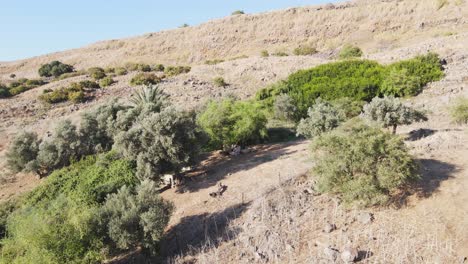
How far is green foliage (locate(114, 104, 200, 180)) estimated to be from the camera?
15.1 metres

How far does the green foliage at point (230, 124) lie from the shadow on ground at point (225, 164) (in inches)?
32.6

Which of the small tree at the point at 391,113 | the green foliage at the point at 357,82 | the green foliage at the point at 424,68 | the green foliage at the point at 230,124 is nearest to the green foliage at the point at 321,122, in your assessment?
the small tree at the point at 391,113

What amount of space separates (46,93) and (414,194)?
37.3m

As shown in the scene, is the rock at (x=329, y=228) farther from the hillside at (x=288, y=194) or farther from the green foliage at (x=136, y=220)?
the green foliage at (x=136, y=220)

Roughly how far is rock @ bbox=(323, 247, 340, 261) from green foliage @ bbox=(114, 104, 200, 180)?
24.7ft

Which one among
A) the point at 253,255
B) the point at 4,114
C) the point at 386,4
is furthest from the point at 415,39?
the point at 4,114

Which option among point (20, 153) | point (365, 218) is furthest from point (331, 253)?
point (20, 153)

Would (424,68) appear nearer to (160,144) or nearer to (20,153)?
(160,144)

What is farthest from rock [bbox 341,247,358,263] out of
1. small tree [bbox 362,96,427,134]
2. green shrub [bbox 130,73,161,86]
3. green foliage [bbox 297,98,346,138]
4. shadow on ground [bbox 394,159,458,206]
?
green shrub [bbox 130,73,161,86]

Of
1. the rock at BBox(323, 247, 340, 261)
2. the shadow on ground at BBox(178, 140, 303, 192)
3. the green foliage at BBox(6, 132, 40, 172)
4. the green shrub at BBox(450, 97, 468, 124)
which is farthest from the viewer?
the green foliage at BBox(6, 132, 40, 172)

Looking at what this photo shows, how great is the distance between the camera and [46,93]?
37250mm

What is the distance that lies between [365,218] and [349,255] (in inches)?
67.3

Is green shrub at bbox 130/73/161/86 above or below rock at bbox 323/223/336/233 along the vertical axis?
above

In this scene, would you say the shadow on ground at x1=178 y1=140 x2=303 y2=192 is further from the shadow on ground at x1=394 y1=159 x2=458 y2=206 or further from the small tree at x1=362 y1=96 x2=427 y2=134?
the shadow on ground at x1=394 y1=159 x2=458 y2=206
